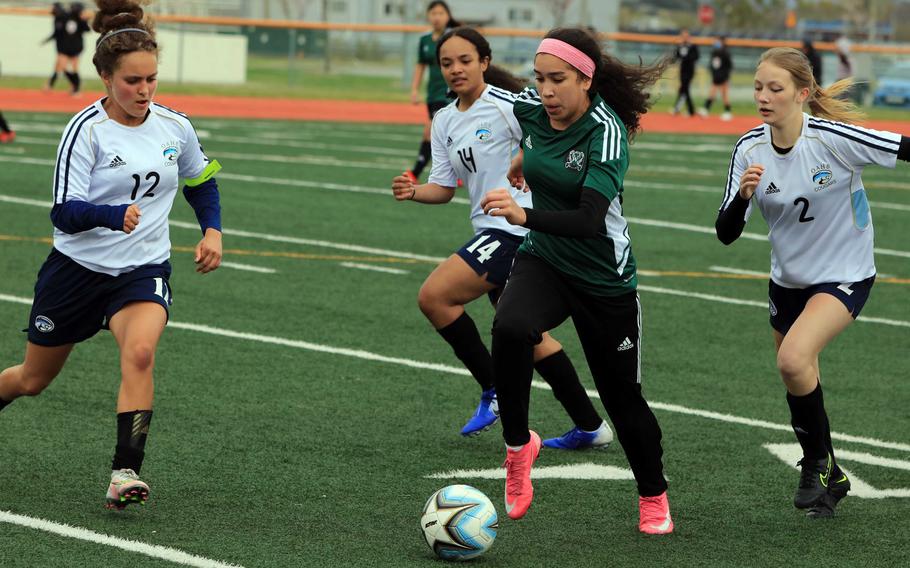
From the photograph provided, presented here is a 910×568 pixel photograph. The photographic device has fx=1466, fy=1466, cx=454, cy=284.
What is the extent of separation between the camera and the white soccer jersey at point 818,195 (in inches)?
240

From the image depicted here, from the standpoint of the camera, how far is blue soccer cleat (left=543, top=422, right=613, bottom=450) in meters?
7.11

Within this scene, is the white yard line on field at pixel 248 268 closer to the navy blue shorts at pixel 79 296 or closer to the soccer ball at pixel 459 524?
the navy blue shorts at pixel 79 296

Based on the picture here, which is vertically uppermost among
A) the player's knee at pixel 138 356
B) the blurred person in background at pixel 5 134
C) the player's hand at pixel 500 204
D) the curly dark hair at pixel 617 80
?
the curly dark hair at pixel 617 80

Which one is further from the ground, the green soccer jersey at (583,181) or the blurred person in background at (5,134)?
the green soccer jersey at (583,181)

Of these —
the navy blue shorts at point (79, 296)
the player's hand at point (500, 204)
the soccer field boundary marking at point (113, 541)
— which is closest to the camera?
the player's hand at point (500, 204)

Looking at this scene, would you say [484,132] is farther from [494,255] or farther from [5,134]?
[5,134]

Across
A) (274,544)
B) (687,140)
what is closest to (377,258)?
(274,544)

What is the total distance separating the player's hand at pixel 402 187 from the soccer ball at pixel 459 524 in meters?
1.63

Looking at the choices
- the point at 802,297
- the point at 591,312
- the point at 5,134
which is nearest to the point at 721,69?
the point at 5,134

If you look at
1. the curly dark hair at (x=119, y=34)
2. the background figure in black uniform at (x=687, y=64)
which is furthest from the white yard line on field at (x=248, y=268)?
the background figure in black uniform at (x=687, y=64)

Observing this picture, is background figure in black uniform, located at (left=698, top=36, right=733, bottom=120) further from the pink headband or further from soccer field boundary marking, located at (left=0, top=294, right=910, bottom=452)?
the pink headband

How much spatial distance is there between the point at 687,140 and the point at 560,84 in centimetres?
2190

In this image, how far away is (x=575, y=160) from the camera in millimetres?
5574

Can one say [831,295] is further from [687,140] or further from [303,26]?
[303,26]
